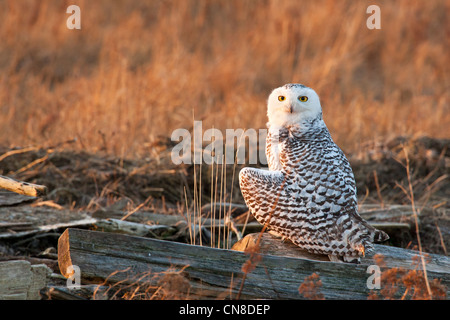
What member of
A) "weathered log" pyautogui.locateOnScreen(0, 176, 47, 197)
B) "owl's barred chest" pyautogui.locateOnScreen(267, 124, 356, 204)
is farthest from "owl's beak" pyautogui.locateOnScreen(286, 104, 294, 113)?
"weathered log" pyautogui.locateOnScreen(0, 176, 47, 197)

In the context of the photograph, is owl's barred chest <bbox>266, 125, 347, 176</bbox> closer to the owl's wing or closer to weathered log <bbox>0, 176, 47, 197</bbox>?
the owl's wing

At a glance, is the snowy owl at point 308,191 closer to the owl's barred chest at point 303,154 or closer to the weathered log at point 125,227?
the owl's barred chest at point 303,154

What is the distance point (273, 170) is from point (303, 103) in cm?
44

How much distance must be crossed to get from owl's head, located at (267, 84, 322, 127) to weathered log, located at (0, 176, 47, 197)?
4.64ft

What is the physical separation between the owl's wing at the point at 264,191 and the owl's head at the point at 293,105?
354mm

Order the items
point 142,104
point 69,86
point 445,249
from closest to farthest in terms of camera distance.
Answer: point 445,249
point 142,104
point 69,86

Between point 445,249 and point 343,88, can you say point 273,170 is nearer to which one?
point 445,249

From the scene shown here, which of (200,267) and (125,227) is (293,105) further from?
(125,227)

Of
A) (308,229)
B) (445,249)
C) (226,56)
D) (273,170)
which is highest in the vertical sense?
(226,56)

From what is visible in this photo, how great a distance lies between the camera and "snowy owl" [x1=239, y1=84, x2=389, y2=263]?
3.48 m

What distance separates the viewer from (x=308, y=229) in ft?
11.5

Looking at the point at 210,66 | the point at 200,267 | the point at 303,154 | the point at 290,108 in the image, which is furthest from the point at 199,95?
the point at 200,267

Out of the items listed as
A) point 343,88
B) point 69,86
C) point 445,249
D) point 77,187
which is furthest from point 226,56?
point 445,249

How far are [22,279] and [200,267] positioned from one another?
96cm
